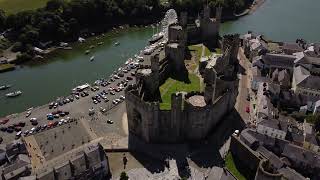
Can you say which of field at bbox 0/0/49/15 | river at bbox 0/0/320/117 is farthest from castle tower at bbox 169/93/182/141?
field at bbox 0/0/49/15

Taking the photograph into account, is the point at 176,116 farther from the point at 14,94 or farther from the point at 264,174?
the point at 14,94

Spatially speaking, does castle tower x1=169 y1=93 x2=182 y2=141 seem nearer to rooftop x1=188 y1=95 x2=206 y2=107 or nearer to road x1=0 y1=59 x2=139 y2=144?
rooftop x1=188 y1=95 x2=206 y2=107

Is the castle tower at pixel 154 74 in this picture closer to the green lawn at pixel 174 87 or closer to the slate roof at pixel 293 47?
the green lawn at pixel 174 87

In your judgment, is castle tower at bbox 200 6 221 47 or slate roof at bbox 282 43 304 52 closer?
castle tower at bbox 200 6 221 47

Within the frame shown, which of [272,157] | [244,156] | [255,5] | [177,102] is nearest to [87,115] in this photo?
[177,102]

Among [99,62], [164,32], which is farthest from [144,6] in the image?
[99,62]

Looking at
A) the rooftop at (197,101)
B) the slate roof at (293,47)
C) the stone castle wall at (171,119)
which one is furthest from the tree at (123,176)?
the slate roof at (293,47)
